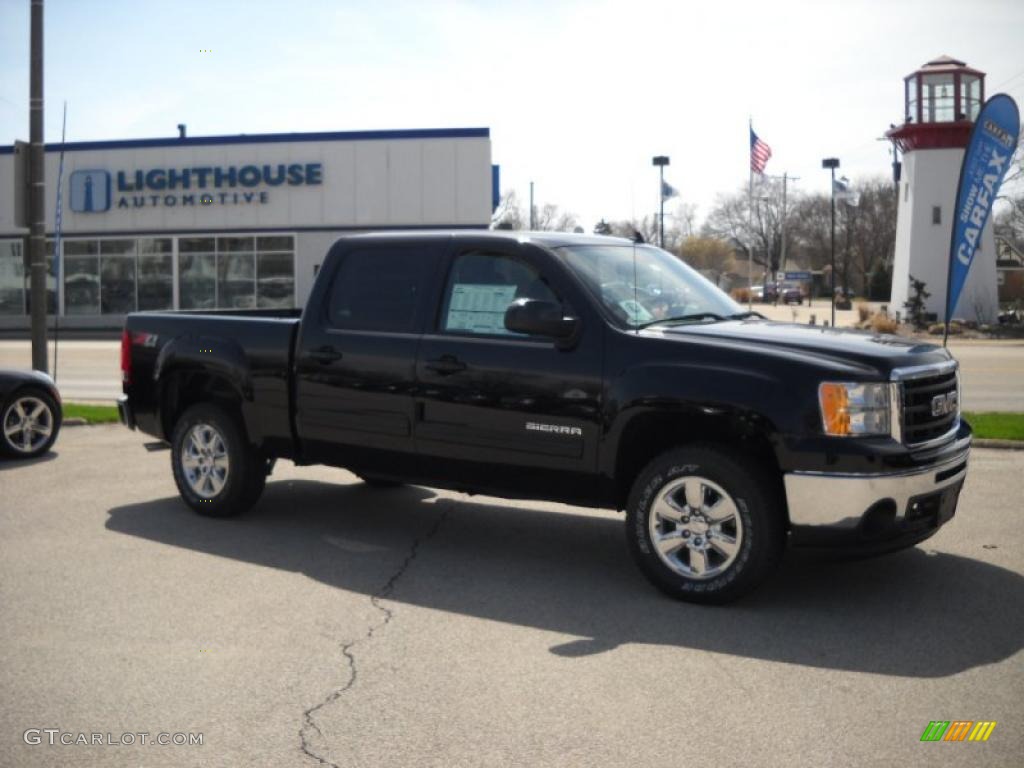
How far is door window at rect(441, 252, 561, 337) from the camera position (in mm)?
6633

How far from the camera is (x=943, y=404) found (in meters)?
6.09

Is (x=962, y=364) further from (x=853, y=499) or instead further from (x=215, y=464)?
(x=853, y=499)

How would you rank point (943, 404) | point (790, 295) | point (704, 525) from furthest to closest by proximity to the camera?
point (790, 295)
point (943, 404)
point (704, 525)

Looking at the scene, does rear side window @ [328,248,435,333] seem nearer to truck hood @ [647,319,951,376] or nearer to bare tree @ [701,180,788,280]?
truck hood @ [647,319,951,376]

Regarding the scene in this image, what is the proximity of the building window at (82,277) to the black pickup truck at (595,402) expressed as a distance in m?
37.4

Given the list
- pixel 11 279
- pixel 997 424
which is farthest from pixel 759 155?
pixel 997 424

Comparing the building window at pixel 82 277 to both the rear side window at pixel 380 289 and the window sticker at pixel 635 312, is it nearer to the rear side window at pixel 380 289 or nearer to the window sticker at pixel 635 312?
the rear side window at pixel 380 289

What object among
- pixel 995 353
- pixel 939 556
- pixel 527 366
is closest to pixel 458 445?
pixel 527 366

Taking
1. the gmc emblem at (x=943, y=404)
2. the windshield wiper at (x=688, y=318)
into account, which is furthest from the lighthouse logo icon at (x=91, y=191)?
the gmc emblem at (x=943, y=404)

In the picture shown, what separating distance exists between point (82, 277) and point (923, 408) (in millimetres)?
41689

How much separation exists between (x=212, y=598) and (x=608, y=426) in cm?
229

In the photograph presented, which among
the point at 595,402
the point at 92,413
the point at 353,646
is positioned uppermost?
the point at 595,402

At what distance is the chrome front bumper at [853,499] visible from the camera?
5480mm

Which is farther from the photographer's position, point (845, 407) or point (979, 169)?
point (979, 169)
